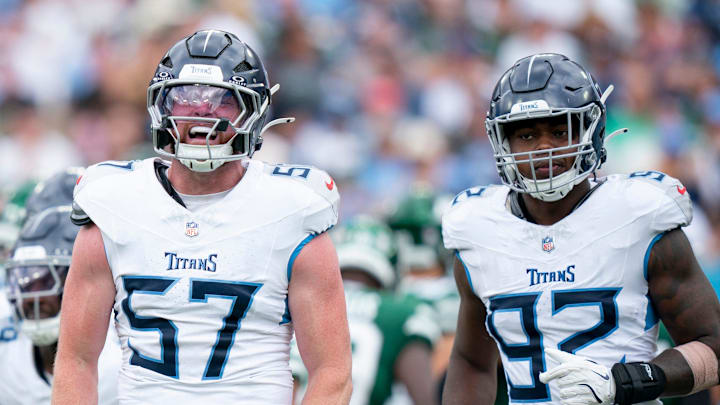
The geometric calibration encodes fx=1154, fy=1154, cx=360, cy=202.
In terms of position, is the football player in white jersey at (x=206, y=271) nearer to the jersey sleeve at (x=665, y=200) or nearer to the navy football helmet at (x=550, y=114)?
the navy football helmet at (x=550, y=114)

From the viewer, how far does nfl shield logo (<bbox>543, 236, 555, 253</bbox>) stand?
3842 mm

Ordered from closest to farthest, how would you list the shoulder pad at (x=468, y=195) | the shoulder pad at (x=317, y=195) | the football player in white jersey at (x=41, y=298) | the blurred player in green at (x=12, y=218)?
the shoulder pad at (x=317, y=195), the shoulder pad at (x=468, y=195), the football player in white jersey at (x=41, y=298), the blurred player in green at (x=12, y=218)

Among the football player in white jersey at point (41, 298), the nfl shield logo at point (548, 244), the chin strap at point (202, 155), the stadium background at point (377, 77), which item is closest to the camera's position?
the chin strap at point (202, 155)

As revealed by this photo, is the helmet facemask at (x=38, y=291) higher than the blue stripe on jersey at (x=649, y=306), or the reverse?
the blue stripe on jersey at (x=649, y=306)

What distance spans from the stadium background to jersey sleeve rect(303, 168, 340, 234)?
6980 millimetres

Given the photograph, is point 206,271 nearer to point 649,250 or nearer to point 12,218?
point 649,250

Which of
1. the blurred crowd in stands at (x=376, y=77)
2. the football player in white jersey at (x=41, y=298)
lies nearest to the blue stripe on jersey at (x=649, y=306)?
the football player in white jersey at (x=41, y=298)

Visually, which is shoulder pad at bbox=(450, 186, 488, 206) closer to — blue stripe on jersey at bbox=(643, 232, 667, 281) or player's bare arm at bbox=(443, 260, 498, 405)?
player's bare arm at bbox=(443, 260, 498, 405)

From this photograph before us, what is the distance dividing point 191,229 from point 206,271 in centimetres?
14

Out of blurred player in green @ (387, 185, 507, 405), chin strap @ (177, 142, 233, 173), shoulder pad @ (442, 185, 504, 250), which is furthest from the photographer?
blurred player in green @ (387, 185, 507, 405)

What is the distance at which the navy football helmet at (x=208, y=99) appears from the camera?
3486 millimetres

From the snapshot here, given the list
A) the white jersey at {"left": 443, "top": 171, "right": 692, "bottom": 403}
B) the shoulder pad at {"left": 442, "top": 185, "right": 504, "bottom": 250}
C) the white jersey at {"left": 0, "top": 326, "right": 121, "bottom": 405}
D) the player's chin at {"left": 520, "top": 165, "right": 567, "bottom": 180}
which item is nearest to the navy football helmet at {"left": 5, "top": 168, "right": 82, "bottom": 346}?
the white jersey at {"left": 0, "top": 326, "right": 121, "bottom": 405}

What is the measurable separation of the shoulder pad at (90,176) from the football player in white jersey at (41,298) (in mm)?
837

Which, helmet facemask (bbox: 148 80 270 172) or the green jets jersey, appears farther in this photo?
the green jets jersey
